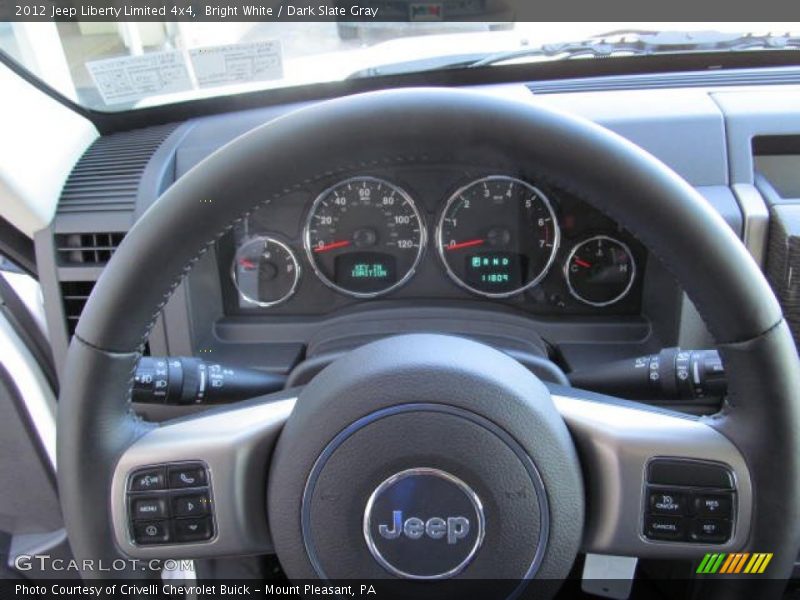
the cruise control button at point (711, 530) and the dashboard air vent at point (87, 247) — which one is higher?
the dashboard air vent at point (87, 247)

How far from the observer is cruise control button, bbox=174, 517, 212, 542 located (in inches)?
43.0

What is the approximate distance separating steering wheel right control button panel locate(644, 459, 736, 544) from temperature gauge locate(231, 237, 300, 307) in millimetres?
1145

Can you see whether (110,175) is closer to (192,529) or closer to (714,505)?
(192,529)

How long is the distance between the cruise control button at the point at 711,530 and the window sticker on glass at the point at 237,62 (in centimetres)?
142

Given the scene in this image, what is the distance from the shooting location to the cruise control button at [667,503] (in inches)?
42.5

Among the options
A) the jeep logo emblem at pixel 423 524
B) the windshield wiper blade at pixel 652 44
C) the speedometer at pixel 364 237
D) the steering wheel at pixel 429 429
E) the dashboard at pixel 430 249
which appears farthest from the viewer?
the windshield wiper blade at pixel 652 44

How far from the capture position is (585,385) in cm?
164

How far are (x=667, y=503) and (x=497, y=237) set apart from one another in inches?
39.4

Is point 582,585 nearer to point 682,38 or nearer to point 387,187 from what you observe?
point 387,187

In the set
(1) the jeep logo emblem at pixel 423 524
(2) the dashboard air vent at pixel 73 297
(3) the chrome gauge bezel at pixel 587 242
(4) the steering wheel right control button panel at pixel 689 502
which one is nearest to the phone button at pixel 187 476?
(1) the jeep logo emblem at pixel 423 524

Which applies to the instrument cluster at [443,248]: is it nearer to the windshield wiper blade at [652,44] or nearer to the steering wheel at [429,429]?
the windshield wiper blade at [652,44]

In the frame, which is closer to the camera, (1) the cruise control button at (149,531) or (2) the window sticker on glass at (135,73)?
(1) the cruise control button at (149,531)

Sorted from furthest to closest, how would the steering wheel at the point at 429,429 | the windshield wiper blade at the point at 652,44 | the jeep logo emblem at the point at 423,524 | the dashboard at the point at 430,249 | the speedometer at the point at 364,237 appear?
the windshield wiper blade at the point at 652,44
the speedometer at the point at 364,237
the dashboard at the point at 430,249
the jeep logo emblem at the point at 423,524
the steering wheel at the point at 429,429

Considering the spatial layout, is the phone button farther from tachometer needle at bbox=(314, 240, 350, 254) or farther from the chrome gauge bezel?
the chrome gauge bezel
